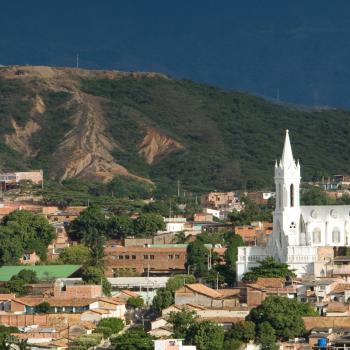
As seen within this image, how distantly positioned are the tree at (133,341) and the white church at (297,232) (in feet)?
60.1

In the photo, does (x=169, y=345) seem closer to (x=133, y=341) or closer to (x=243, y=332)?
(x=133, y=341)

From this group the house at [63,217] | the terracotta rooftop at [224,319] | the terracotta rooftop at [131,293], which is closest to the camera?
the terracotta rooftop at [224,319]

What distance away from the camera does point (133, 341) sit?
75.8 metres

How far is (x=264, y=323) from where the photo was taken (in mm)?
78250

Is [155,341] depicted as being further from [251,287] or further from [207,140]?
[207,140]

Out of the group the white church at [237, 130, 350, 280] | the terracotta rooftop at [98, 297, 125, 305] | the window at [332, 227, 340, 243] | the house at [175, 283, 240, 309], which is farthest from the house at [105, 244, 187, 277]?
the house at [175, 283, 240, 309]

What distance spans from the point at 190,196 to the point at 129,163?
22.1m

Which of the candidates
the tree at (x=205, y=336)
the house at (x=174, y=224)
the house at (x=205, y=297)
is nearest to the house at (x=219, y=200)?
the house at (x=174, y=224)

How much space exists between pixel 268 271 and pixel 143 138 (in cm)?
8732

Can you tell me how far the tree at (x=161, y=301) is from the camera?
85188 mm

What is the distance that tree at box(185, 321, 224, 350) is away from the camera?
249 ft

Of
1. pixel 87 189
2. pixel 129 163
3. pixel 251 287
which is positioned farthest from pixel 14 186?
pixel 251 287

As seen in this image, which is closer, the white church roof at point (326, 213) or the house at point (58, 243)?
the white church roof at point (326, 213)

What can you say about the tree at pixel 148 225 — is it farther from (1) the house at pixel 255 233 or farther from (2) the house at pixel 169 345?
(2) the house at pixel 169 345
